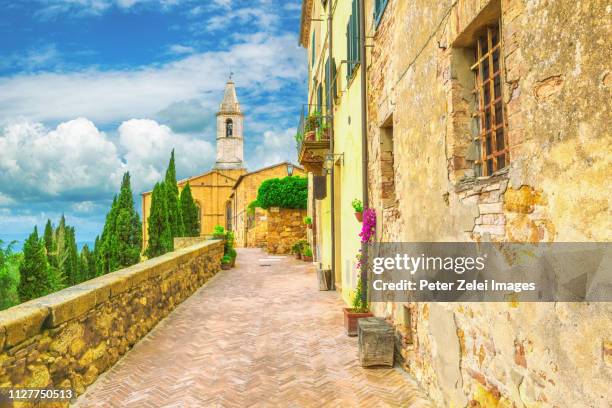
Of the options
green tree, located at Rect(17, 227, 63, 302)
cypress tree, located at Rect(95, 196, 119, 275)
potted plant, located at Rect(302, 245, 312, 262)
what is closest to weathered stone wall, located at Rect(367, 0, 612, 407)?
potted plant, located at Rect(302, 245, 312, 262)

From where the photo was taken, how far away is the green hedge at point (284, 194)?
2253 cm

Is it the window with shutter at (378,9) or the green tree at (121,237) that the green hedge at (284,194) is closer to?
the green tree at (121,237)

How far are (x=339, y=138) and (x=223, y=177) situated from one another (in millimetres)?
38041

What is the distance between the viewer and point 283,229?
2333 centimetres

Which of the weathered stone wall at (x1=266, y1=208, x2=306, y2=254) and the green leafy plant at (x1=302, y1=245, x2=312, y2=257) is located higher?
the weathered stone wall at (x1=266, y1=208, x2=306, y2=254)

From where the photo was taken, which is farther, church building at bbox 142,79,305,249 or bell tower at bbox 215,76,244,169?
bell tower at bbox 215,76,244,169

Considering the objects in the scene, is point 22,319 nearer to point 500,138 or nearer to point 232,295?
point 500,138

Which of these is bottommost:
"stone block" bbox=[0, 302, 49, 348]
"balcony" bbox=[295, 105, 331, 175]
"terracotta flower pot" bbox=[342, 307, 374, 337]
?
"terracotta flower pot" bbox=[342, 307, 374, 337]

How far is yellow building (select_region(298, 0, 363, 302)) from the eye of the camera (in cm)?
813

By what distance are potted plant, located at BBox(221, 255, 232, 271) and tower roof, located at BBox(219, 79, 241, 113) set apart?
34.9 meters

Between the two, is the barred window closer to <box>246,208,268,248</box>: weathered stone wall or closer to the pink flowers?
the pink flowers

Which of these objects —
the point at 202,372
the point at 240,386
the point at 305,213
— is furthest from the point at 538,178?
the point at 305,213

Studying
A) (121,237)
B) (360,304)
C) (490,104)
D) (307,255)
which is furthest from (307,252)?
(490,104)

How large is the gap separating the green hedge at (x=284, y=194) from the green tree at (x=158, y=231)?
502cm
